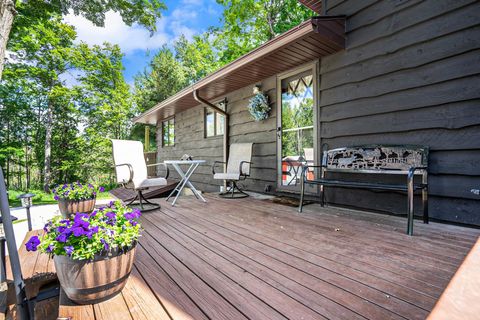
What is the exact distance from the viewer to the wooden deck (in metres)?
1.06

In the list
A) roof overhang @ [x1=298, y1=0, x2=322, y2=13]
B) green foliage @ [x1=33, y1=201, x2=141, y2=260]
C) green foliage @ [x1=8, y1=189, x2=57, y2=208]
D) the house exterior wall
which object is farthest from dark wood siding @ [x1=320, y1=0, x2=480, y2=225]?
green foliage @ [x1=8, y1=189, x2=57, y2=208]

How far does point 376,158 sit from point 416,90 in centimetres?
77

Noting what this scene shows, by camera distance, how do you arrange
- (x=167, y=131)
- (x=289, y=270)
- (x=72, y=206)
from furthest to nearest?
(x=167, y=131), (x=72, y=206), (x=289, y=270)

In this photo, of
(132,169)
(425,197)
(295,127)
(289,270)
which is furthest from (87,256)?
(295,127)

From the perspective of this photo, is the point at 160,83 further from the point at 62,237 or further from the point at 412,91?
the point at 62,237

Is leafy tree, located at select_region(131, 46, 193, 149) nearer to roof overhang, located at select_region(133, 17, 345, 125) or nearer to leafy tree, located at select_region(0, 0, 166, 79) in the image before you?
leafy tree, located at select_region(0, 0, 166, 79)

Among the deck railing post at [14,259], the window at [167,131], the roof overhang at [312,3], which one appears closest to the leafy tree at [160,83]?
Answer: the window at [167,131]

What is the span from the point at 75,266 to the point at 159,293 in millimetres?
402

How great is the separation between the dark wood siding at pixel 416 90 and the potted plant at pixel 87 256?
8.85ft

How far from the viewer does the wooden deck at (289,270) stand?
1.06 m

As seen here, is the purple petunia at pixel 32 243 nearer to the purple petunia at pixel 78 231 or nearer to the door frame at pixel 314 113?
the purple petunia at pixel 78 231

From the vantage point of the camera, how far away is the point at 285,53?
132 inches

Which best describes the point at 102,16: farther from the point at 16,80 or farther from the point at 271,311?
the point at 271,311

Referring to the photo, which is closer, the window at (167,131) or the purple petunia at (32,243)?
the purple petunia at (32,243)
